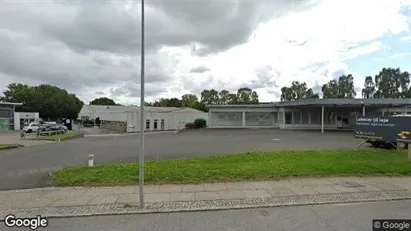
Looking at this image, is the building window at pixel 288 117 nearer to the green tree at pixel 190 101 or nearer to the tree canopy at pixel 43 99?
the green tree at pixel 190 101

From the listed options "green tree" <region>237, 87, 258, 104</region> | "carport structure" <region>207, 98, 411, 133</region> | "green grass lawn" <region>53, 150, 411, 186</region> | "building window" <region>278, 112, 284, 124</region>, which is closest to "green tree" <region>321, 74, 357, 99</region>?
"green tree" <region>237, 87, 258, 104</region>

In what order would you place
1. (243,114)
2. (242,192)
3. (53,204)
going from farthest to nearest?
(243,114) < (242,192) < (53,204)

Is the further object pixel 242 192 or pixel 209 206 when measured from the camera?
pixel 242 192

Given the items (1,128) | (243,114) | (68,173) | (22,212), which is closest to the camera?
(22,212)

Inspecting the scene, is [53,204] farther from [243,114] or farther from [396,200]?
[243,114]

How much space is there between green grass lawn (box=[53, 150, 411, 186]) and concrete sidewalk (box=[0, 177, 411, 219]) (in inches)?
20.8

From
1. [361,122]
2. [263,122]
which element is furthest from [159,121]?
[361,122]

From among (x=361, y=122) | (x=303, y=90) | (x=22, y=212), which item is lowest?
(x=22, y=212)

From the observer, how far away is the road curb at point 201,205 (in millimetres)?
6242

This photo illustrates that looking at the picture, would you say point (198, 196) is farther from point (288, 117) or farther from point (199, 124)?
point (199, 124)

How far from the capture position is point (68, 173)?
9938mm

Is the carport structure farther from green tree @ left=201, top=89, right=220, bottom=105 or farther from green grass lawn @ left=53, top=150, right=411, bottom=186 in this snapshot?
green tree @ left=201, top=89, right=220, bottom=105

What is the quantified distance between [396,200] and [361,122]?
1053 centimetres

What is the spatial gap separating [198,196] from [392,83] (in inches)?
3858
